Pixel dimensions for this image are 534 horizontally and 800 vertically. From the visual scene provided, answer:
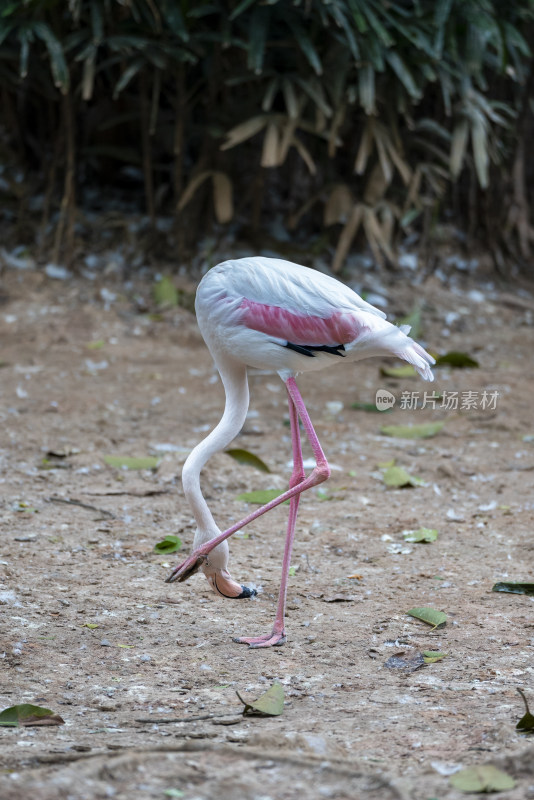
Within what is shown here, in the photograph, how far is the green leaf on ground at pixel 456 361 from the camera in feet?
21.3

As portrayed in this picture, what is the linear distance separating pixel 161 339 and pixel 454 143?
3010 mm

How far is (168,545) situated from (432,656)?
4.28 feet

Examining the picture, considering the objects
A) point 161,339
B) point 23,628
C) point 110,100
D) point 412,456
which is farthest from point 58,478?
point 110,100

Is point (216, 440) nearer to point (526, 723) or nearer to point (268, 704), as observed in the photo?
point (268, 704)

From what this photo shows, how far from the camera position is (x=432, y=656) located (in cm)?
293

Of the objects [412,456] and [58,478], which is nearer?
[58,478]

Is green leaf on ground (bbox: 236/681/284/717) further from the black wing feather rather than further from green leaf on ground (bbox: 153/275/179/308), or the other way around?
green leaf on ground (bbox: 153/275/179/308)

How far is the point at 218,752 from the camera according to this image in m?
2.04

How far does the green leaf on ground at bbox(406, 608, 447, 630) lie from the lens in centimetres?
318

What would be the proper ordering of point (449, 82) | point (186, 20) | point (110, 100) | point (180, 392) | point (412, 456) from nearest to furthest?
point (412, 456)
point (180, 392)
point (186, 20)
point (449, 82)
point (110, 100)

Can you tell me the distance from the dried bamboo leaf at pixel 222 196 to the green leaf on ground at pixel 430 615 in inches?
177

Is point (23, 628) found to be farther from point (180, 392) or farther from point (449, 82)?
point (449, 82)

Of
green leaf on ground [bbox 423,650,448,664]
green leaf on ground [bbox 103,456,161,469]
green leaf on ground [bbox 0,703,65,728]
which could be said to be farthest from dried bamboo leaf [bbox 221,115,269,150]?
green leaf on ground [bbox 0,703,65,728]

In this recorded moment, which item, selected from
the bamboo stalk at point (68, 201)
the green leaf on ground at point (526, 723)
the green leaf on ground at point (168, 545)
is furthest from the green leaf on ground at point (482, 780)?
the bamboo stalk at point (68, 201)
